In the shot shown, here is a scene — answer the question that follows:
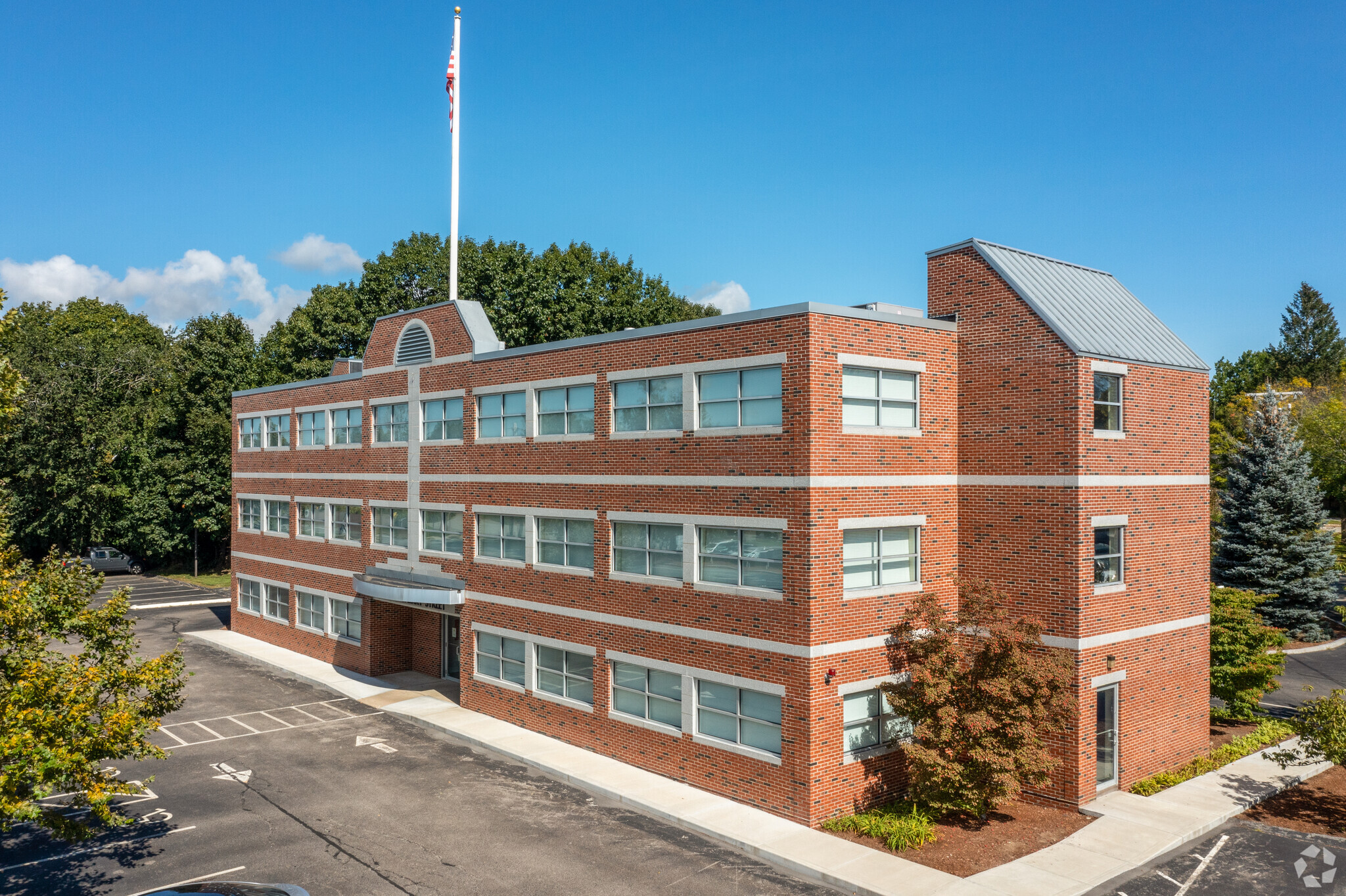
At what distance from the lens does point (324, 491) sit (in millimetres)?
35344

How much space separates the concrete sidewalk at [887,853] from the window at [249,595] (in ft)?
59.3

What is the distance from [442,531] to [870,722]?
1553 cm

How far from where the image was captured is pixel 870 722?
63.7ft

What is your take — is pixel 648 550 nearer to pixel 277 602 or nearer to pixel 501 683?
pixel 501 683

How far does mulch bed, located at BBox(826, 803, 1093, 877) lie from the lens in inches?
645

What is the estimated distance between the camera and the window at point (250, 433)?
Result: 134 ft

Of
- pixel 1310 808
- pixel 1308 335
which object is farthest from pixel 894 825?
pixel 1308 335

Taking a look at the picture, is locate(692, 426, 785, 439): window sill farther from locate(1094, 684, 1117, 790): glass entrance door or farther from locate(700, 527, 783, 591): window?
locate(1094, 684, 1117, 790): glass entrance door

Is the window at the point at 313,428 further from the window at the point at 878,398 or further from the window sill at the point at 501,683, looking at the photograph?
the window at the point at 878,398

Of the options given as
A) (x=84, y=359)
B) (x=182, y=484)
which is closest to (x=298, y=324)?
(x=182, y=484)

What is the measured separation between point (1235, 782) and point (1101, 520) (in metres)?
7.30

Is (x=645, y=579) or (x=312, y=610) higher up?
(x=645, y=579)

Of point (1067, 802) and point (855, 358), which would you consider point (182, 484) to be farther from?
point (1067, 802)

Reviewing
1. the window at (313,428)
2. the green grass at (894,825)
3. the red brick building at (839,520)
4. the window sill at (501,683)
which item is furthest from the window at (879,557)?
the window at (313,428)
